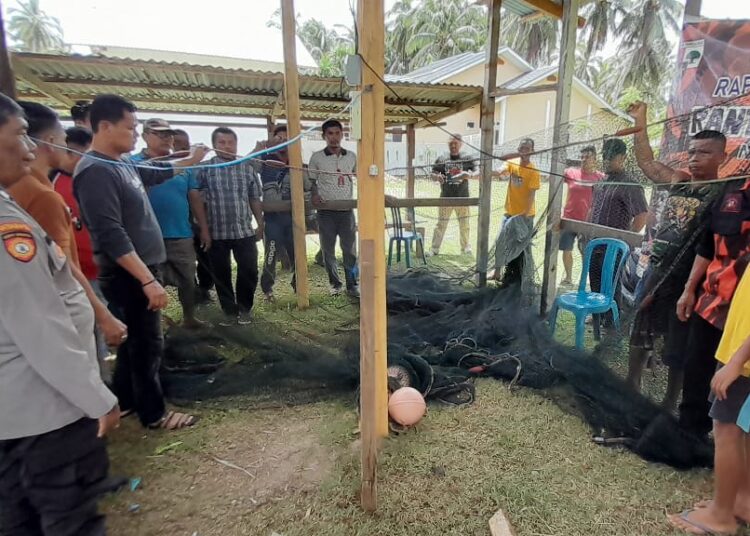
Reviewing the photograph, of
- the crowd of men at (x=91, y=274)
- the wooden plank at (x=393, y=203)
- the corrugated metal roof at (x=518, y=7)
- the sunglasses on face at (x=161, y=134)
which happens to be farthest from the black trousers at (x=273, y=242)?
the corrugated metal roof at (x=518, y=7)

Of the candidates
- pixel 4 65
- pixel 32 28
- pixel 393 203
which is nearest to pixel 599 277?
pixel 393 203

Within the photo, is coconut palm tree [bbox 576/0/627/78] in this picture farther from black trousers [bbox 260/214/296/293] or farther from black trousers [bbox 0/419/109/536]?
black trousers [bbox 0/419/109/536]

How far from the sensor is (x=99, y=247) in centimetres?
222

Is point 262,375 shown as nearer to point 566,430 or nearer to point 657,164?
point 566,430

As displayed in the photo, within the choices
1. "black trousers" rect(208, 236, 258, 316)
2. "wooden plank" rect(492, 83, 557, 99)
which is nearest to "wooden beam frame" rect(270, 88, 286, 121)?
"black trousers" rect(208, 236, 258, 316)

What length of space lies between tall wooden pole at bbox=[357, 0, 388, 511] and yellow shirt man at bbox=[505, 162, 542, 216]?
11.4 ft

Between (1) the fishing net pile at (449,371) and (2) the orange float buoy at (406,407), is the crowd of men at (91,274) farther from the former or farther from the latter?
(2) the orange float buoy at (406,407)

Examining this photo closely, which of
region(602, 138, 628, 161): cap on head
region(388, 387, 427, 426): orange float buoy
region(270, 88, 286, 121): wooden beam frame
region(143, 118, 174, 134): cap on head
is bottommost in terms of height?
region(388, 387, 427, 426): orange float buoy

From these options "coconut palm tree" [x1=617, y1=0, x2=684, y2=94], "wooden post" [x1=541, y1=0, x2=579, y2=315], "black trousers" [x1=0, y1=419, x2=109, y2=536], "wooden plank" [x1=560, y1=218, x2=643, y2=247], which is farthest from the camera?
"coconut palm tree" [x1=617, y1=0, x2=684, y2=94]

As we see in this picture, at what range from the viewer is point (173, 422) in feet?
8.66

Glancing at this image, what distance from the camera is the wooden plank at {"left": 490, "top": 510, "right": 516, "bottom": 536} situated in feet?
5.91

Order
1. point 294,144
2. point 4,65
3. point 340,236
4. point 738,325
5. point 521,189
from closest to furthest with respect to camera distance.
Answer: point 738,325 < point 4,65 < point 294,144 < point 521,189 < point 340,236

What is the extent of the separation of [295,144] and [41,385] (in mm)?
3437

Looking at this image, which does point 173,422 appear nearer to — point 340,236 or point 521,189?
point 340,236
